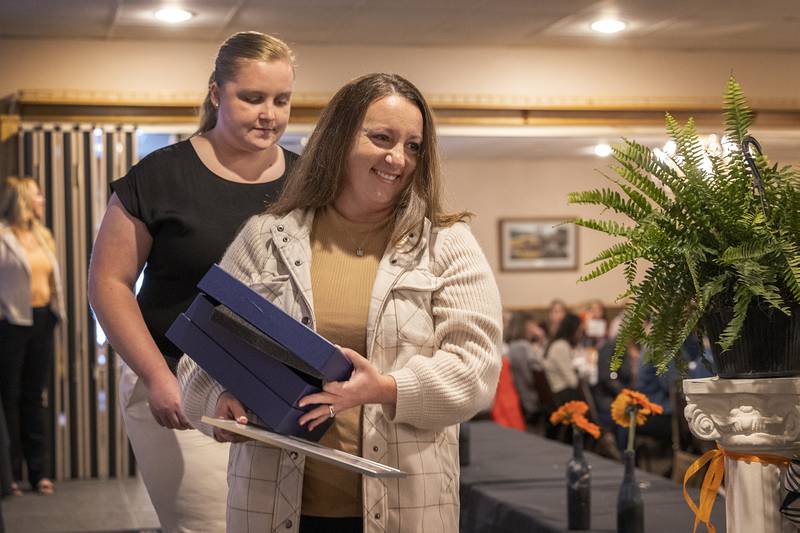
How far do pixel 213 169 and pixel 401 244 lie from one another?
702 mm

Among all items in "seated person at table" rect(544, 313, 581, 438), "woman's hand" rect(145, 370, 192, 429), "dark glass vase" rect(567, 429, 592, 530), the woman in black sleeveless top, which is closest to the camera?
"woman's hand" rect(145, 370, 192, 429)

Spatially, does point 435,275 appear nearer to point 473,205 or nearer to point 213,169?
point 213,169

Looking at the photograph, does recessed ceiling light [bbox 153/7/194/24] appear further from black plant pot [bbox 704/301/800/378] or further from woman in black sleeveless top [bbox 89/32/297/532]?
black plant pot [bbox 704/301/800/378]

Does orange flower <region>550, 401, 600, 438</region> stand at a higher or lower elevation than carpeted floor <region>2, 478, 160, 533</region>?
higher

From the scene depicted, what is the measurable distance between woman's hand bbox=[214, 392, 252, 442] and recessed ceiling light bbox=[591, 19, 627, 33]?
20.7 feet

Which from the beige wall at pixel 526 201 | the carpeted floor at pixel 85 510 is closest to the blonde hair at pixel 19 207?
the carpeted floor at pixel 85 510

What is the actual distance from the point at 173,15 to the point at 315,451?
599cm

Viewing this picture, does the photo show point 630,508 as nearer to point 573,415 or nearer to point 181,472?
point 573,415

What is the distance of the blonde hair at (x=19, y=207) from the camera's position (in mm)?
6602

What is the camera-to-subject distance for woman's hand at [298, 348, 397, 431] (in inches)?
62.0

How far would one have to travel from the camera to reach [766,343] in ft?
5.61

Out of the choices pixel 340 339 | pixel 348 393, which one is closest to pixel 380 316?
pixel 340 339

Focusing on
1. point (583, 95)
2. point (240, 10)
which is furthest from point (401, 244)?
point (583, 95)

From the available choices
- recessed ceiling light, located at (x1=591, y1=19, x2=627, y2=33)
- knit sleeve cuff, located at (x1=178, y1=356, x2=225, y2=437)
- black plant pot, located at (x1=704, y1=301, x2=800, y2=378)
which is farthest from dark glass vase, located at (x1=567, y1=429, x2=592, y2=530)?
recessed ceiling light, located at (x1=591, y1=19, x2=627, y2=33)
